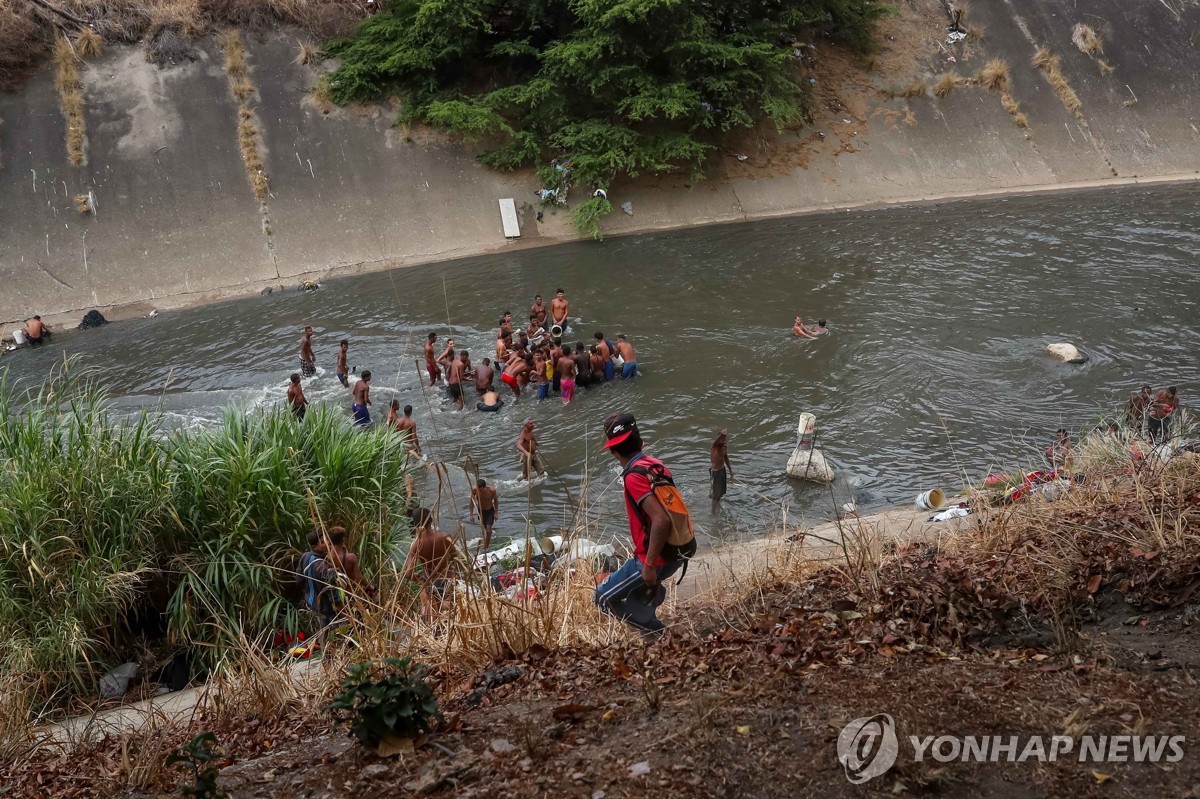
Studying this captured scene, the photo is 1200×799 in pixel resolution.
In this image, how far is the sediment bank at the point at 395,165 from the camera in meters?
23.4

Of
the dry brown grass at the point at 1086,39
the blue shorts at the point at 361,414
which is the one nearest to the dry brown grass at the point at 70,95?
the blue shorts at the point at 361,414

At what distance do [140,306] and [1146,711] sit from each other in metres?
23.6

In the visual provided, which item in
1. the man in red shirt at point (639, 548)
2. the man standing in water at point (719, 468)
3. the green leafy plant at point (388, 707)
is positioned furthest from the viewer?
the man standing in water at point (719, 468)

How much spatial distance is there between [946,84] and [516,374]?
21.5 metres

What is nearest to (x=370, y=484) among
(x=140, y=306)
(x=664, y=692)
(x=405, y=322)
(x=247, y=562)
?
(x=247, y=562)

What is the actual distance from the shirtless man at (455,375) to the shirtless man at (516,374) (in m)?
0.73

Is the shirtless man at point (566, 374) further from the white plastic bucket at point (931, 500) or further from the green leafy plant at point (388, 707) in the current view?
the green leafy plant at point (388, 707)

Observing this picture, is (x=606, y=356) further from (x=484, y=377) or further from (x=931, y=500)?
(x=931, y=500)

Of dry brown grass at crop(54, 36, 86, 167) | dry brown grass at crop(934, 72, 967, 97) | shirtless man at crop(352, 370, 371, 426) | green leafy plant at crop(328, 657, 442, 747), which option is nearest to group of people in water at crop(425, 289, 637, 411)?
shirtless man at crop(352, 370, 371, 426)

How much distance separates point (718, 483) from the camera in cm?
1145

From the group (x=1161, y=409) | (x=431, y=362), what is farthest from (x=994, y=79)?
(x=431, y=362)

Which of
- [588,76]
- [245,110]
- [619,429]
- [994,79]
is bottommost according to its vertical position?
[619,429]

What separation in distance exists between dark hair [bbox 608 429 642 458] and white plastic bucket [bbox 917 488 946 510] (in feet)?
20.6

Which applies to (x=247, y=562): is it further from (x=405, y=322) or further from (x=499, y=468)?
(x=405, y=322)
